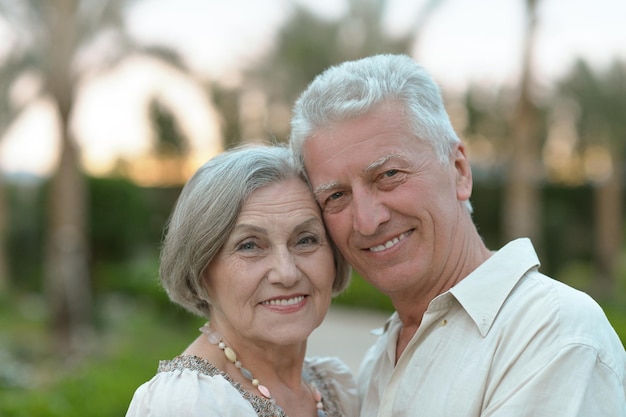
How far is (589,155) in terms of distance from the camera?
1892 centimetres

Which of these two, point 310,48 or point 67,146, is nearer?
point 67,146

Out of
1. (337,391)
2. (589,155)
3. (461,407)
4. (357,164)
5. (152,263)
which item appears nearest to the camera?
(461,407)

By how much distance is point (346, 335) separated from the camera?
11961 mm

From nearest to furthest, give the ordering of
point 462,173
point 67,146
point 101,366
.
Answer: point 462,173 → point 101,366 → point 67,146

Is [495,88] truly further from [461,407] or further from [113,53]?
[461,407]

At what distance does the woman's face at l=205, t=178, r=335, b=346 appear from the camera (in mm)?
2379

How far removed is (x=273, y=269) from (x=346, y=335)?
9.75 m

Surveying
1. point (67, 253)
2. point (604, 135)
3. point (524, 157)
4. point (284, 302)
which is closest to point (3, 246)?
point (67, 253)

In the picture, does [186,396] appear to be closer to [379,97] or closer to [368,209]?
[368,209]

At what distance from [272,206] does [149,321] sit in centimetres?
1122

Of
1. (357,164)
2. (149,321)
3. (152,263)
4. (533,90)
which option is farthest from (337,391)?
(152,263)

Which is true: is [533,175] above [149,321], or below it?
below

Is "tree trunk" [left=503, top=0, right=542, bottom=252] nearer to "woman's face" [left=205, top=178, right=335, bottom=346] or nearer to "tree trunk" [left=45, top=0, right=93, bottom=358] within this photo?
"tree trunk" [left=45, top=0, right=93, bottom=358]

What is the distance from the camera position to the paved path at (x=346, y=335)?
404 inches
